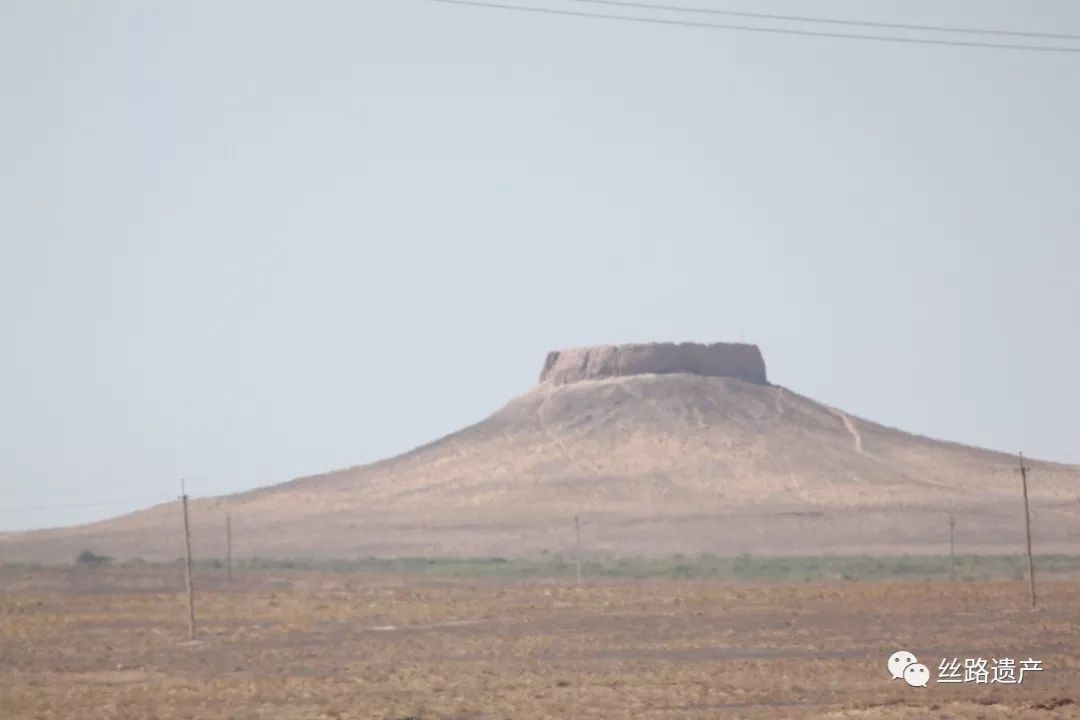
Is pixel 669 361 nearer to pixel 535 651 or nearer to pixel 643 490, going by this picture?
pixel 643 490

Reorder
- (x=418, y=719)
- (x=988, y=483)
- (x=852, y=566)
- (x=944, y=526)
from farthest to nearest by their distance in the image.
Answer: (x=988, y=483)
(x=944, y=526)
(x=852, y=566)
(x=418, y=719)

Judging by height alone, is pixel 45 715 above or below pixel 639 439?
below

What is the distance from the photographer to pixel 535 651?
39.2m

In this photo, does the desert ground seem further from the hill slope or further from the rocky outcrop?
the rocky outcrop

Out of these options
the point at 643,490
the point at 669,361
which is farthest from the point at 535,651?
the point at 669,361

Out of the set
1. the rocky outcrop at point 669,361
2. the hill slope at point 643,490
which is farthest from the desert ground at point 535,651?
the rocky outcrop at point 669,361

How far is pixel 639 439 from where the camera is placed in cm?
13125

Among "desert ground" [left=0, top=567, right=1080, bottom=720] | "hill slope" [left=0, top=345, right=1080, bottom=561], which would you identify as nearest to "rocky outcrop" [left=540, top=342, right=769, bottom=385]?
"hill slope" [left=0, top=345, right=1080, bottom=561]

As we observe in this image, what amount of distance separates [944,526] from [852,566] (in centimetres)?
2175

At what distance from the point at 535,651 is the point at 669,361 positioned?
105 metres

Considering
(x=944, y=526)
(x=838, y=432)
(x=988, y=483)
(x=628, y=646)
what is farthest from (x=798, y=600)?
(x=838, y=432)

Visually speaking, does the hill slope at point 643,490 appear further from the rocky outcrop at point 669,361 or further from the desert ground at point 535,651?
the desert ground at point 535,651

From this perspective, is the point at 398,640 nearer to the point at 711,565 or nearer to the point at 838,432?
the point at 711,565

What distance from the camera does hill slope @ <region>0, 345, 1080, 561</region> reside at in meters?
107
